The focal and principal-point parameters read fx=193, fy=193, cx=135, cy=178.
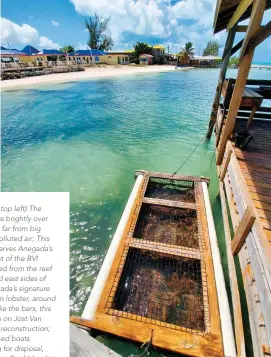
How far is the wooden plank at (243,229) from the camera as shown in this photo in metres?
2.75

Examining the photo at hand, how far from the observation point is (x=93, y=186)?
7.70 meters

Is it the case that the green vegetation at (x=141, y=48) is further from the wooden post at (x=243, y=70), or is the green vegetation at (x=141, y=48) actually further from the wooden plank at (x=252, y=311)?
the wooden plank at (x=252, y=311)

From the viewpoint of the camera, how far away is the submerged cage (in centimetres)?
289

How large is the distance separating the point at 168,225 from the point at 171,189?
6.05ft

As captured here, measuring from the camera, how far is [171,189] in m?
6.91

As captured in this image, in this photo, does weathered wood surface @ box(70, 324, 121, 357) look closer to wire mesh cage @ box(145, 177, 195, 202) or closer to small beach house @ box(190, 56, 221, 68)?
wire mesh cage @ box(145, 177, 195, 202)

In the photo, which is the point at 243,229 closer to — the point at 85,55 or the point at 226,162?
the point at 226,162

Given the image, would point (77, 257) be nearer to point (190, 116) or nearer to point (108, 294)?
point (108, 294)

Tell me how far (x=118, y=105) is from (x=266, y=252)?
19.9 m

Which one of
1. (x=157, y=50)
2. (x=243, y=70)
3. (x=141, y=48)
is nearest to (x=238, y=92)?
(x=243, y=70)

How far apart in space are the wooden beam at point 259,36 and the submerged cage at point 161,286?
378 cm

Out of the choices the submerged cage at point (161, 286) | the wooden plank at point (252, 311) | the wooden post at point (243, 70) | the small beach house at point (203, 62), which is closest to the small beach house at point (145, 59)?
the small beach house at point (203, 62)

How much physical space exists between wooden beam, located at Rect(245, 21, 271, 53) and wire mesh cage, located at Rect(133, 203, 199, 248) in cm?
405

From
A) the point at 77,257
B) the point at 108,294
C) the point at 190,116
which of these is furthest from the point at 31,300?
the point at 190,116
